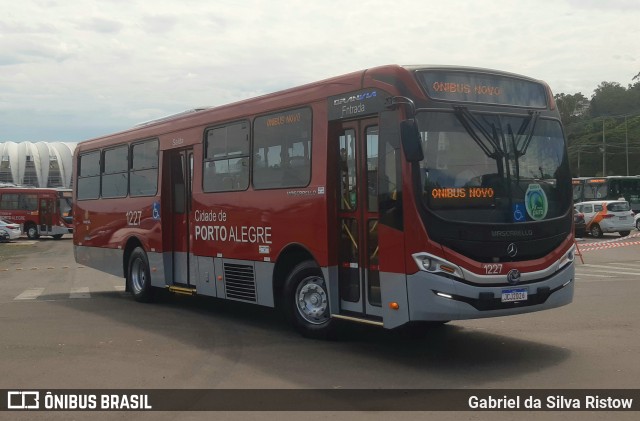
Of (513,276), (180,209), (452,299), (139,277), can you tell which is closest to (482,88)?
(513,276)

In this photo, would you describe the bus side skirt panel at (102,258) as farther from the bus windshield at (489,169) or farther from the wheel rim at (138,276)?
the bus windshield at (489,169)

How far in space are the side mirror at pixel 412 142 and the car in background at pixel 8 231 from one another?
130 feet

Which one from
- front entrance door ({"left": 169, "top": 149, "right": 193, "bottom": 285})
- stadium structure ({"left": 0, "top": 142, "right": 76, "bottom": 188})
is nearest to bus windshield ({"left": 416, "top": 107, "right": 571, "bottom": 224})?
front entrance door ({"left": 169, "top": 149, "right": 193, "bottom": 285})

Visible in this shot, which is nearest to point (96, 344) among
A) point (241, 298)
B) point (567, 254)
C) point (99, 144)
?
point (241, 298)

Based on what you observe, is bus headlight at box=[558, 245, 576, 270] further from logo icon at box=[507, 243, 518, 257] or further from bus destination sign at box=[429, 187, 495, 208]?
bus destination sign at box=[429, 187, 495, 208]

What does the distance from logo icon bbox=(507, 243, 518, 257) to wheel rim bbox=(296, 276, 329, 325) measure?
8.05 feet

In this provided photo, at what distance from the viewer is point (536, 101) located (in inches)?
372

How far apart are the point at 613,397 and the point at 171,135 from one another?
921 centimetres

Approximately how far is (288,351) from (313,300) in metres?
0.89

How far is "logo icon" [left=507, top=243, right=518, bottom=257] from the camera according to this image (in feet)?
27.9

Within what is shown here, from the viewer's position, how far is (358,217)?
927 cm

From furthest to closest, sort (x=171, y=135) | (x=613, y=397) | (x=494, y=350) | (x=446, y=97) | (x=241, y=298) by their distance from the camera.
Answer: (x=171, y=135) < (x=241, y=298) < (x=494, y=350) < (x=446, y=97) < (x=613, y=397)

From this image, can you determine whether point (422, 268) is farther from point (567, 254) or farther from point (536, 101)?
point (536, 101)

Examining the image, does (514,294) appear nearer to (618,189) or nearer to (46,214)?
(46,214)
